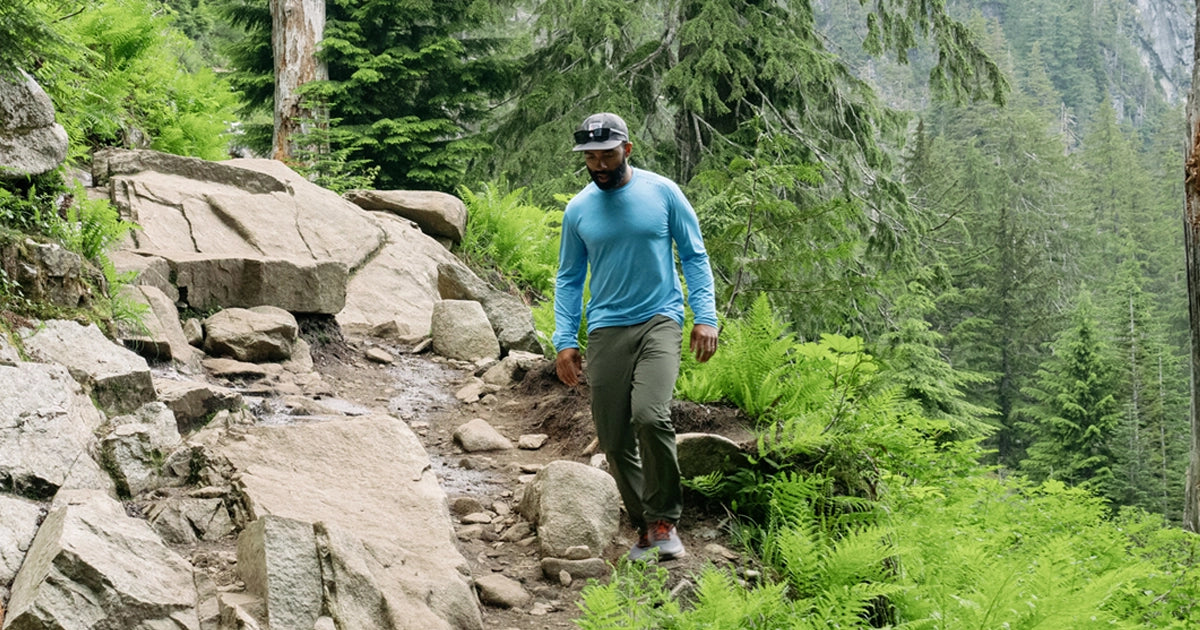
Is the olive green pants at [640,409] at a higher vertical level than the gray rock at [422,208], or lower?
lower

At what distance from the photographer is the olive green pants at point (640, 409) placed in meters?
4.57

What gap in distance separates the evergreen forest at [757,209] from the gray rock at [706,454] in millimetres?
103

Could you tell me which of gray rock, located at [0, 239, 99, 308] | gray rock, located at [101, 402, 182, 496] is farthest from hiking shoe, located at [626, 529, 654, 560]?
gray rock, located at [0, 239, 99, 308]

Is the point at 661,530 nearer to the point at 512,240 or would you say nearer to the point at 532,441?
the point at 532,441

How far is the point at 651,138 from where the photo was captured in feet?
44.5

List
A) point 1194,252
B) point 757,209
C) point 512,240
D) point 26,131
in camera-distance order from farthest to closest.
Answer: point 512,240
point 1194,252
point 757,209
point 26,131

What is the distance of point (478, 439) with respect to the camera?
263 inches

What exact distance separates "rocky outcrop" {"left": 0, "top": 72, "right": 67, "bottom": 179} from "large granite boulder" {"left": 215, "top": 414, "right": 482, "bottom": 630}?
235cm

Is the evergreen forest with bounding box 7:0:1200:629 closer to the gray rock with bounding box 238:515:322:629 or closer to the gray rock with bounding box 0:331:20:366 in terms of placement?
the gray rock with bounding box 0:331:20:366

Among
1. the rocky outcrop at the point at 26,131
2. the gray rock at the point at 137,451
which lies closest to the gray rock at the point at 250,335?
the rocky outcrop at the point at 26,131

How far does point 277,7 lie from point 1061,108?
128436mm

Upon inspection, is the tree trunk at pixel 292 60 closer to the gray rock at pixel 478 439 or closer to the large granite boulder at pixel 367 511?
the gray rock at pixel 478 439

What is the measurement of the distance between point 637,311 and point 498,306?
5.74 m

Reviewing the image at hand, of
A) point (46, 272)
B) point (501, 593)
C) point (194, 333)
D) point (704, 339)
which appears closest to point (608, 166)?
point (704, 339)
